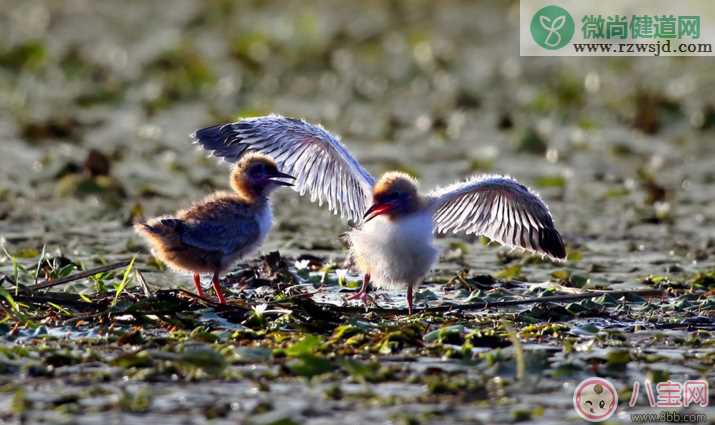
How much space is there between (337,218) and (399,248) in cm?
421

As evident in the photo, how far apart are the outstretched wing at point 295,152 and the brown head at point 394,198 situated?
1067 mm

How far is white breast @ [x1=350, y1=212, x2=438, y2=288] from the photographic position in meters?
7.70

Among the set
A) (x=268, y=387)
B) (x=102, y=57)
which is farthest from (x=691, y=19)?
(x=268, y=387)

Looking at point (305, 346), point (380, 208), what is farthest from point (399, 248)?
point (305, 346)

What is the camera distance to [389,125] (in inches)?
625

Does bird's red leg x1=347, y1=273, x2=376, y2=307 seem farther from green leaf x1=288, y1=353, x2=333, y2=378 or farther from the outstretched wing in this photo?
green leaf x1=288, y1=353, x2=333, y2=378

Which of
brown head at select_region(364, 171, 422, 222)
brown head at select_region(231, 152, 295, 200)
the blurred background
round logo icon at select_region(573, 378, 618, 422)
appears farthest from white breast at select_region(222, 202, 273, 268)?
round logo icon at select_region(573, 378, 618, 422)

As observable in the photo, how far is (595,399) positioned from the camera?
6242 mm

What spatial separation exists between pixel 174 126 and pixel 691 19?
25.9 ft

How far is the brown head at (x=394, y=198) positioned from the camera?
7.64m

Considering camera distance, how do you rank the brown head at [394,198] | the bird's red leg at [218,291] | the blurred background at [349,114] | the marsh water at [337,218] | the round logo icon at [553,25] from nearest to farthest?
the marsh water at [337,218] → the brown head at [394,198] → the bird's red leg at [218,291] → the blurred background at [349,114] → the round logo icon at [553,25]

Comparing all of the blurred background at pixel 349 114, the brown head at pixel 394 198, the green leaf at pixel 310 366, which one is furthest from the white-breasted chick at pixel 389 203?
the green leaf at pixel 310 366

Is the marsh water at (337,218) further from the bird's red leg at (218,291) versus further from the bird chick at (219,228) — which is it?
the bird chick at (219,228)

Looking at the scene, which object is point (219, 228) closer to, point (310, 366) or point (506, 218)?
point (310, 366)
